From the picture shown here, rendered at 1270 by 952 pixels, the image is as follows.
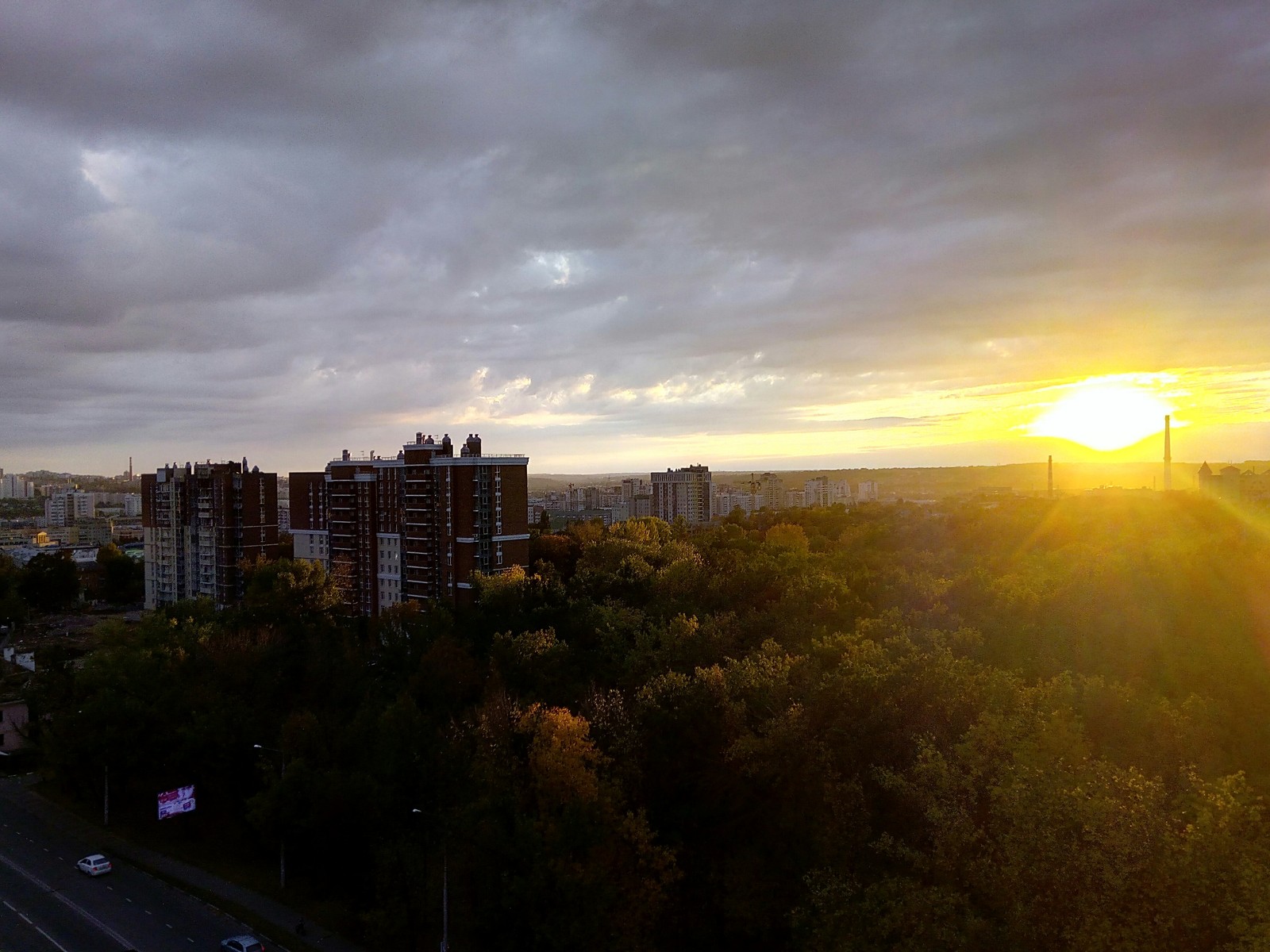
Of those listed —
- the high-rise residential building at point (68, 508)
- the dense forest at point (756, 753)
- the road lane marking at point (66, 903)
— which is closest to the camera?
the dense forest at point (756, 753)

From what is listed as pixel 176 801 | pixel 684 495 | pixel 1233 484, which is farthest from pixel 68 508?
pixel 1233 484

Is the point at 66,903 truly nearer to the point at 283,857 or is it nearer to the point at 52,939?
the point at 52,939

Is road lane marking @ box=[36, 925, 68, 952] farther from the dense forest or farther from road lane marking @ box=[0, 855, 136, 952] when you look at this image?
the dense forest

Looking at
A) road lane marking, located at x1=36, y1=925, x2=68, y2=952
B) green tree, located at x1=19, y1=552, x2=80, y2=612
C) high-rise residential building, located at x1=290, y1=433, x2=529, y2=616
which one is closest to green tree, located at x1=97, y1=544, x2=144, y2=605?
green tree, located at x1=19, y1=552, x2=80, y2=612

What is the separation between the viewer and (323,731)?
25.2 metres

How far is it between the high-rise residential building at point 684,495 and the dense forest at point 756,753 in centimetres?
7190

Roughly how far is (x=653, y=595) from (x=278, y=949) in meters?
17.2

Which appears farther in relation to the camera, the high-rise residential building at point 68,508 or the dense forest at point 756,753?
the high-rise residential building at point 68,508

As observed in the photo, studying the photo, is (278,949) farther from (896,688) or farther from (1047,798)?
(1047,798)

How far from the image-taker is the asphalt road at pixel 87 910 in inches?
785

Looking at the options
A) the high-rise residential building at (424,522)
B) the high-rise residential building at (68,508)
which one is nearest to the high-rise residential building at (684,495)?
the high-rise residential building at (424,522)

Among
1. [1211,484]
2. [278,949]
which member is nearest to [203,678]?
[278,949]

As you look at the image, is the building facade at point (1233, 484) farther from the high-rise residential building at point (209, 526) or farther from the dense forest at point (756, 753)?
the high-rise residential building at point (209, 526)

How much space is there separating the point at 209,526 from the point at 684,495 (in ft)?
201
